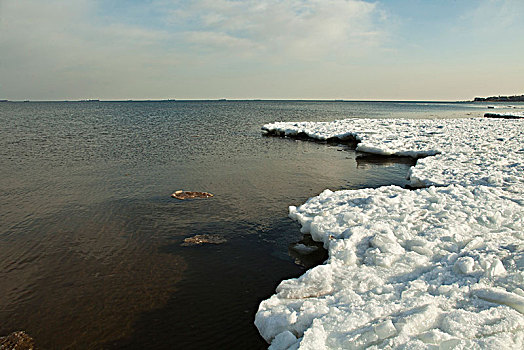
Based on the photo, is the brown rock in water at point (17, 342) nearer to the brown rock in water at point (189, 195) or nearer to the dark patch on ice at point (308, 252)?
the dark patch on ice at point (308, 252)

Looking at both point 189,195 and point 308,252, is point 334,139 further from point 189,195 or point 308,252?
point 308,252

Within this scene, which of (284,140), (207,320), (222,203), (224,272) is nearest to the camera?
(207,320)

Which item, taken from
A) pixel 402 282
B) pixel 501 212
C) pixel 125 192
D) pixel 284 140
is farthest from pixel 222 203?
pixel 284 140

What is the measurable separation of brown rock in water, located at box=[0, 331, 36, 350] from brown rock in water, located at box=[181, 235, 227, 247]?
12.4 feet

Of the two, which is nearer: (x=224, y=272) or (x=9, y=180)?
(x=224, y=272)

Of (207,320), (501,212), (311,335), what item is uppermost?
(501,212)

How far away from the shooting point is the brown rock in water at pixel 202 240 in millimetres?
8641

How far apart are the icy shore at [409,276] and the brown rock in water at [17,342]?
3.58 m

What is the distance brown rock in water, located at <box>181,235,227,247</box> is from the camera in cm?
864

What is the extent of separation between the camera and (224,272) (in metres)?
7.27

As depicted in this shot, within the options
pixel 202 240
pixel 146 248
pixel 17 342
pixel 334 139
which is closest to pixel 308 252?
pixel 202 240

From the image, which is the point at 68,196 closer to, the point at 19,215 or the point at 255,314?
the point at 19,215

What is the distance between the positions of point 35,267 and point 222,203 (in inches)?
229

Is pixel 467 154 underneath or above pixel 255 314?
above
